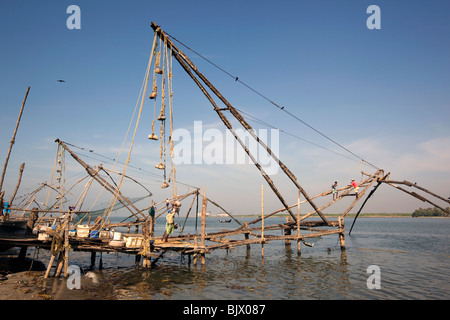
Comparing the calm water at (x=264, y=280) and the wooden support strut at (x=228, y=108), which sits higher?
the wooden support strut at (x=228, y=108)

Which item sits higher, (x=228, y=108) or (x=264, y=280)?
(x=228, y=108)

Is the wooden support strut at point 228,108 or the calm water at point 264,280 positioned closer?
the calm water at point 264,280

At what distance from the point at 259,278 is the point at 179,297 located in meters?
5.99

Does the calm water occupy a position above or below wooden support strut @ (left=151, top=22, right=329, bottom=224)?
below

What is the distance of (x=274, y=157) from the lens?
18.2 meters

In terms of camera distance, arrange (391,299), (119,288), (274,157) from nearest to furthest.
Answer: (391,299), (119,288), (274,157)

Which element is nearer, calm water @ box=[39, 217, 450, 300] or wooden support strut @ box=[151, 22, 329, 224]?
calm water @ box=[39, 217, 450, 300]
